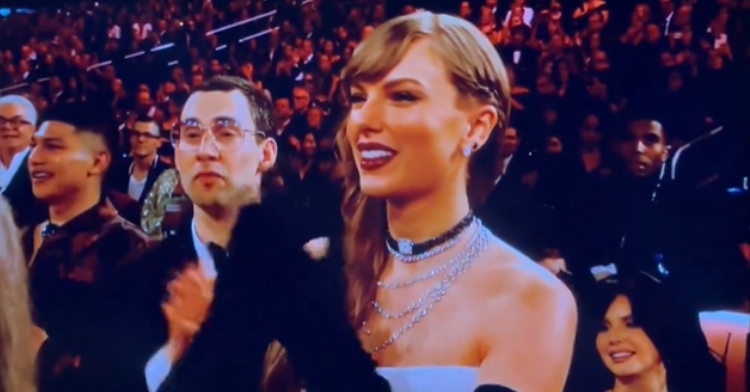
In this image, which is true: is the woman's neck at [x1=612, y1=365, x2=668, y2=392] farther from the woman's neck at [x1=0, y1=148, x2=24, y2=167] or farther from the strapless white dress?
the woman's neck at [x1=0, y1=148, x2=24, y2=167]

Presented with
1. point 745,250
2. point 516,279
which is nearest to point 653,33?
point 745,250

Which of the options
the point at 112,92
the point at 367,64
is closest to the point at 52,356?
the point at 112,92

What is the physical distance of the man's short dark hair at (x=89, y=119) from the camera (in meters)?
2.41

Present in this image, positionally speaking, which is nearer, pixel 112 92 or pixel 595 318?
pixel 595 318

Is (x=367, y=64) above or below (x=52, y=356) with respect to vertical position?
above

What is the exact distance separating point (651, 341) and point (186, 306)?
1.07 meters

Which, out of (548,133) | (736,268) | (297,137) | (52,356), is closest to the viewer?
(736,268)

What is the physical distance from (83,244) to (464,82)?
1.07 m

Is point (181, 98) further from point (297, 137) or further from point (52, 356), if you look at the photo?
point (52, 356)

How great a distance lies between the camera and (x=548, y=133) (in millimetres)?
2014

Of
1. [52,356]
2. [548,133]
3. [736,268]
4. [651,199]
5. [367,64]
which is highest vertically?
[367,64]

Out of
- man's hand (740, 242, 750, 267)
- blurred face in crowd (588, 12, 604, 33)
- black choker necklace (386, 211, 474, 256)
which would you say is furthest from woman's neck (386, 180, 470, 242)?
man's hand (740, 242, 750, 267)

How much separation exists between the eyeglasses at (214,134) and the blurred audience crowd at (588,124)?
4 cm

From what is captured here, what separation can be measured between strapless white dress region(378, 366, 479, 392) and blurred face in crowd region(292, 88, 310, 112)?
63 centimetres
